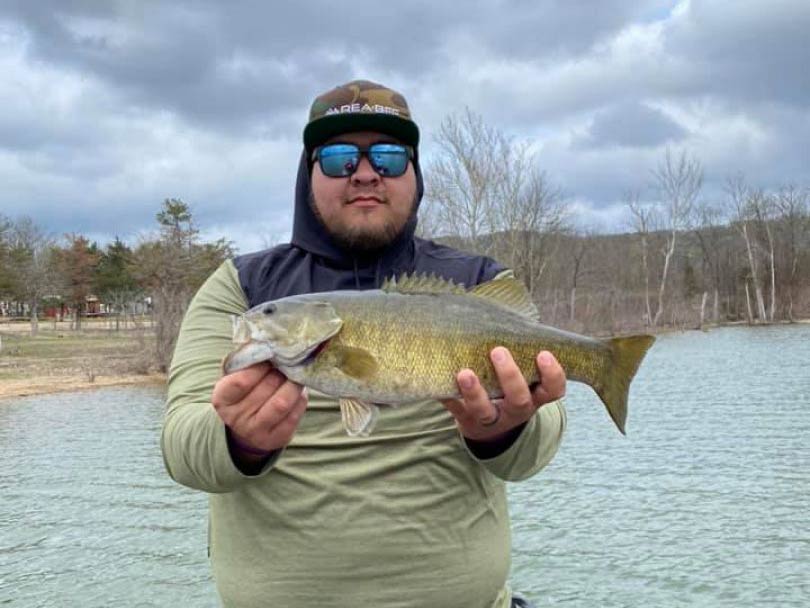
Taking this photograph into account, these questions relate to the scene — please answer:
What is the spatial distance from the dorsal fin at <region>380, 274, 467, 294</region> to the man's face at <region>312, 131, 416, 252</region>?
423 mm

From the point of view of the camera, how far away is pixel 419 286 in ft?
10.1

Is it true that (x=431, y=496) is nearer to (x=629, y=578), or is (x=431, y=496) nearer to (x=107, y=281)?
(x=629, y=578)

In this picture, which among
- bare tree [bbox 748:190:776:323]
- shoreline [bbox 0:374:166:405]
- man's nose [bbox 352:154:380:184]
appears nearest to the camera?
man's nose [bbox 352:154:380:184]

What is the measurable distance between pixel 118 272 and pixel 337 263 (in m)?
80.7

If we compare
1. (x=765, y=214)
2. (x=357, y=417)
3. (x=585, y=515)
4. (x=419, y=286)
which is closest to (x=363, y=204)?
(x=419, y=286)

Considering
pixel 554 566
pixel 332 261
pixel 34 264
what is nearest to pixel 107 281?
pixel 34 264

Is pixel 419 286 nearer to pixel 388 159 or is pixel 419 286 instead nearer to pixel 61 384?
pixel 388 159

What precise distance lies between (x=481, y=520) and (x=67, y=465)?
1817 cm

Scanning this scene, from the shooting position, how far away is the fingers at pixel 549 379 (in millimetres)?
2863

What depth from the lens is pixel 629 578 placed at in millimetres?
10664

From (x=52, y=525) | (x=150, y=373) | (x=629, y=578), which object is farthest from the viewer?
(x=150, y=373)

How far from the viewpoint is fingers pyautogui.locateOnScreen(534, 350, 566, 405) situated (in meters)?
2.86

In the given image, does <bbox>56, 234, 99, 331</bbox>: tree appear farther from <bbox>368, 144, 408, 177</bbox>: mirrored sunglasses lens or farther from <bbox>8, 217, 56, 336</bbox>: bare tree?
<bbox>368, 144, 408, 177</bbox>: mirrored sunglasses lens

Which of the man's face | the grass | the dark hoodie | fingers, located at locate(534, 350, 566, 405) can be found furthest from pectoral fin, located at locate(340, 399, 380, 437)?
the grass
